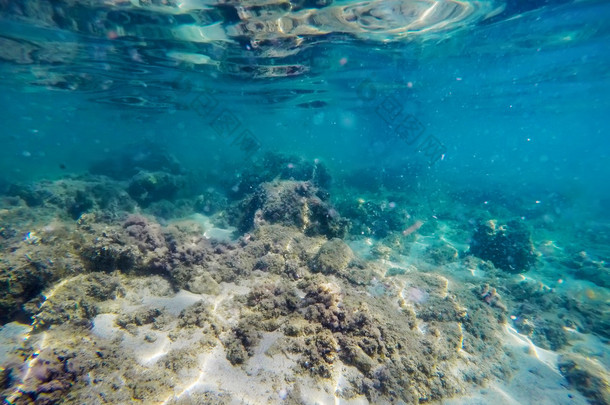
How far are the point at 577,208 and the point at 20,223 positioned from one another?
1488 inches

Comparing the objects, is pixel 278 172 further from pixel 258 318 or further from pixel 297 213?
pixel 258 318

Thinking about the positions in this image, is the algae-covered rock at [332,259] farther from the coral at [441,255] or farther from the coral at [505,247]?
the coral at [505,247]

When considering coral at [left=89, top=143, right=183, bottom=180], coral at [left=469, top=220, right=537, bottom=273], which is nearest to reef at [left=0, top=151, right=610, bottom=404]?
coral at [left=469, top=220, right=537, bottom=273]

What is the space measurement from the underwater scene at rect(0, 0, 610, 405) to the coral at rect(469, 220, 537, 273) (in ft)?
0.24

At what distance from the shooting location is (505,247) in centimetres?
1030

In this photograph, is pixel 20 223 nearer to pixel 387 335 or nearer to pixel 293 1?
pixel 387 335

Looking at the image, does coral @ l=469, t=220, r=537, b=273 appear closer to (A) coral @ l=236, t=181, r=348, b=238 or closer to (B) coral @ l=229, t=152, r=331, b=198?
(A) coral @ l=236, t=181, r=348, b=238

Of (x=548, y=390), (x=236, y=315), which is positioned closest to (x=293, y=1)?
(x=236, y=315)

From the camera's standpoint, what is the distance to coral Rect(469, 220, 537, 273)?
1010 centimetres

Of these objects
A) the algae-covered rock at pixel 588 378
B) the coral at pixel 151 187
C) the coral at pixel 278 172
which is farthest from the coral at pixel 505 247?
the coral at pixel 151 187

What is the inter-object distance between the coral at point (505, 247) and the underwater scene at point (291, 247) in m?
0.07

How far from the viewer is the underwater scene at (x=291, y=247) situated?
11.9 ft

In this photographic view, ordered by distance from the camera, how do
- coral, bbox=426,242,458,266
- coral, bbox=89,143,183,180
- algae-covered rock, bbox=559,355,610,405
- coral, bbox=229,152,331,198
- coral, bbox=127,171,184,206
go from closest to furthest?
algae-covered rock, bbox=559,355,610,405 < coral, bbox=426,242,458,266 < coral, bbox=127,171,184,206 < coral, bbox=229,152,331,198 < coral, bbox=89,143,183,180

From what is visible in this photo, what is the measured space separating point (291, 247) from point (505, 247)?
8675 millimetres
